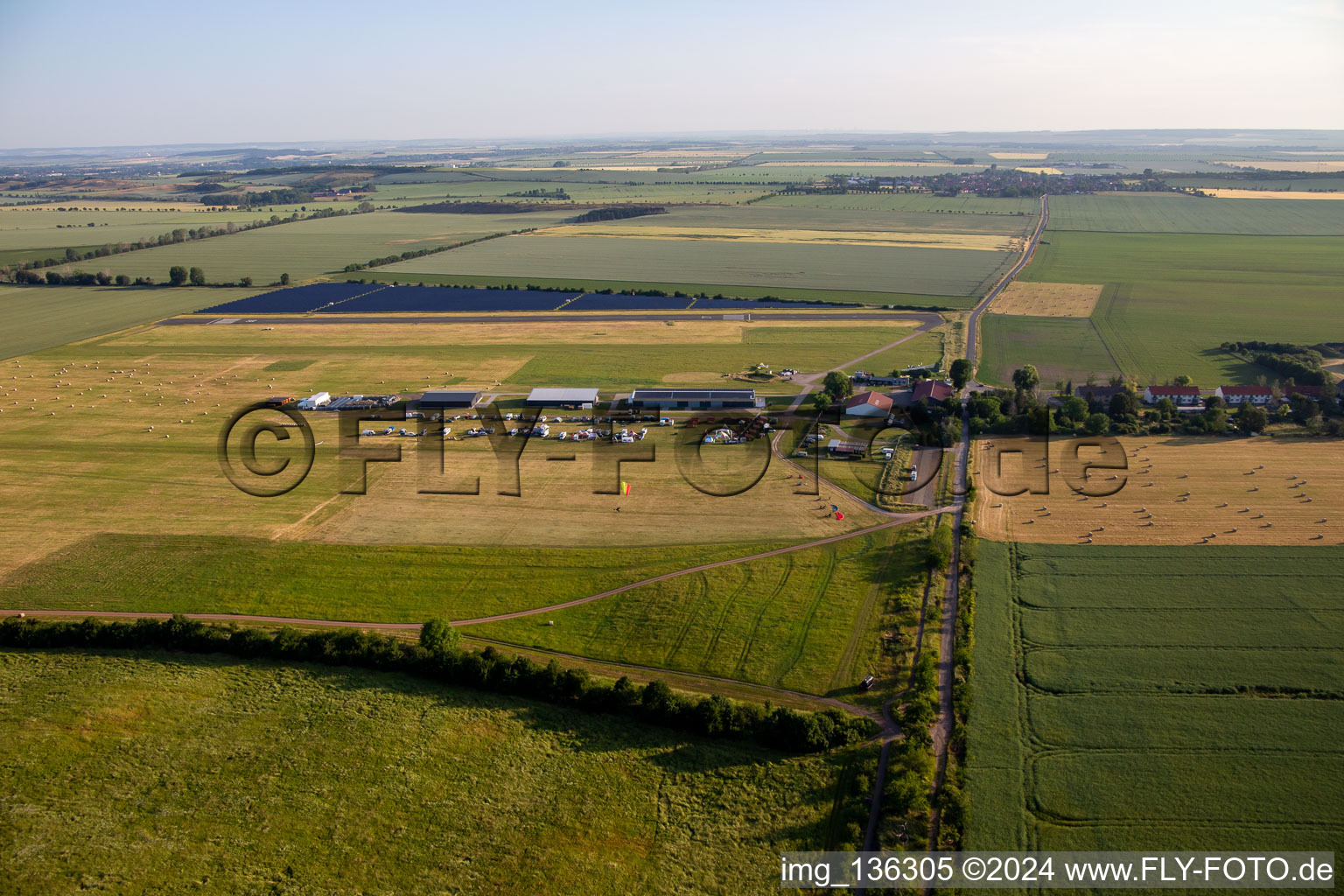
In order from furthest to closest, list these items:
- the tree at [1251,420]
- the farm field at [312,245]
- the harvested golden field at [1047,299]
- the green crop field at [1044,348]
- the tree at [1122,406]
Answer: the farm field at [312,245] → the harvested golden field at [1047,299] → the green crop field at [1044,348] → the tree at [1122,406] → the tree at [1251,420]

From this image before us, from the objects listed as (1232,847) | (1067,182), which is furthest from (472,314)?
(1067,182)

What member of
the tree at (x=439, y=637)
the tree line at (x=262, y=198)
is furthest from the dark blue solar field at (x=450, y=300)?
the tree line at (x=262, y=198)

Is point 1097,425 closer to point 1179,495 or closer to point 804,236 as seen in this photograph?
point 1179,495

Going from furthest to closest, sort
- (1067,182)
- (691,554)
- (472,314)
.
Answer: (1067,182) < (472,314) < (691,554)

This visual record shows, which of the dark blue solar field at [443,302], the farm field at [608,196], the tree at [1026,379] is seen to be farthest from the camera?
the farm field at [608,196]

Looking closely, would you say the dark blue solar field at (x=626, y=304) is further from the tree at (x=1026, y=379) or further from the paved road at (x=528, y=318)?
the tree at (x=1026, y=379)

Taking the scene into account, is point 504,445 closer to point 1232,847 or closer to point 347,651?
point 347,651

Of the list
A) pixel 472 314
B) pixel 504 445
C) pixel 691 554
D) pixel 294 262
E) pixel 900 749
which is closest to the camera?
pixel 900 749

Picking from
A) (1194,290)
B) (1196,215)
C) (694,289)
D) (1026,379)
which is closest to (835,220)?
(694,289)
